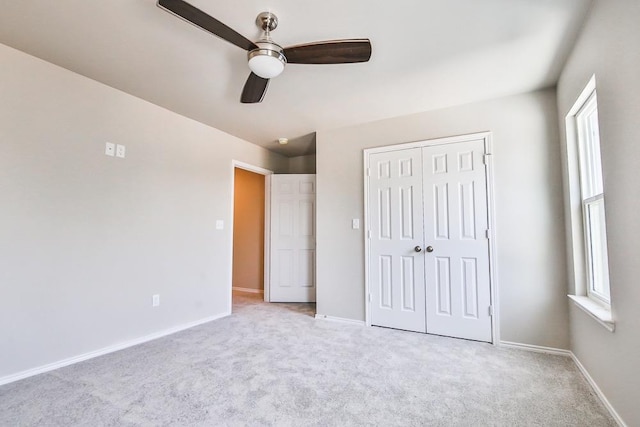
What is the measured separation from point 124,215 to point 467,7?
3.16 metres

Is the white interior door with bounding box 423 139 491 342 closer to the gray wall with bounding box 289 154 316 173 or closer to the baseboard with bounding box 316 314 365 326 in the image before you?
the baseboard with bounding box 316 314 365 326

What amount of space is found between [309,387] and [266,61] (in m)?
2.14

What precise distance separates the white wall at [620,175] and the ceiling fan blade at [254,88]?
6.35ft

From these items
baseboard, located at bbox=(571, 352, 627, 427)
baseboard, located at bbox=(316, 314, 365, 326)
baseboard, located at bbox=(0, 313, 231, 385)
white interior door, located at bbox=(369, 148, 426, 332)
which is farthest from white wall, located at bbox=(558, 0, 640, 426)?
baseboard, located at bbox=(0, 313, 231, 385)

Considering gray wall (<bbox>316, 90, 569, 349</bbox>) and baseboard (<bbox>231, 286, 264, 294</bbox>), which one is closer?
gray wall (<bbox>316, 90, 569, 349</bbox>)

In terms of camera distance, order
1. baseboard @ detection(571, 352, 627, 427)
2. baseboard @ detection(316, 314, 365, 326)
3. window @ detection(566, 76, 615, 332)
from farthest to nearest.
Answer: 1. baseboard @ detection(316, 314, 365, 326)
2. window @ detection(566, 76, 615, 332)
3. baseboard @ detection(571, 352, 627, 427)

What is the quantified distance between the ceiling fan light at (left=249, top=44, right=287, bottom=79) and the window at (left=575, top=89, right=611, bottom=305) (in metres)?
2.07

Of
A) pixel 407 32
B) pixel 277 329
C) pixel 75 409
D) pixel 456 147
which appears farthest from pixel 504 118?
pixel 75 409

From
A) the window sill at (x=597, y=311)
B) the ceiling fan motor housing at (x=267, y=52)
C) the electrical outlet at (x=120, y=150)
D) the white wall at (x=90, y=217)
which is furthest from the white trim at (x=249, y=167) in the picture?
the window sill at (x=597, y=311)

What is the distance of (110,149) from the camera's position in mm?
2725

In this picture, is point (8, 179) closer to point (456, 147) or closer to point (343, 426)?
point (343, 426)

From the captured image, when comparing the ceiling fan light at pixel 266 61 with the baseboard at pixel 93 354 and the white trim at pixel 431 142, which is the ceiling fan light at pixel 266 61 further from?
the baseboard at pixel 93 354

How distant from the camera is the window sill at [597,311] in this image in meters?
1.68

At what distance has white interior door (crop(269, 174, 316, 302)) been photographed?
458 centimetres
